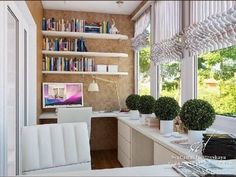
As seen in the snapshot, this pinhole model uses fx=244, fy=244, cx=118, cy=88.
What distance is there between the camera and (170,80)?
10.9ft

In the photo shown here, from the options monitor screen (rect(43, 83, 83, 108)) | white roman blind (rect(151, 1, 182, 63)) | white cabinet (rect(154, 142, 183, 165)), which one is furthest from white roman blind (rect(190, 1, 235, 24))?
monitor screen (rect(43, 83, 83, 108))

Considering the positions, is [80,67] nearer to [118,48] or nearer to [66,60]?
[66,60]

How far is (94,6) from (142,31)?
102cm

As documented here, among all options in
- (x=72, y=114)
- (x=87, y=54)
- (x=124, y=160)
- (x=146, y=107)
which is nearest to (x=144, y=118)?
(x=146, y=107)

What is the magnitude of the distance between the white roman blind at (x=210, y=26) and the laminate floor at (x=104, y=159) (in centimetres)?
217

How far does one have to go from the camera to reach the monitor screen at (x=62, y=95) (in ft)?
14.0

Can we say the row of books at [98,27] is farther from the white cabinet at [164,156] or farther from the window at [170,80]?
the white cabinet at [164,156]

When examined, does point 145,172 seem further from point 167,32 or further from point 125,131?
point 167,32

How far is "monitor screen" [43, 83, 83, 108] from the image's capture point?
426 centimetres

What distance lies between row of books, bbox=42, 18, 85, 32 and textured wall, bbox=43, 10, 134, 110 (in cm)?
22

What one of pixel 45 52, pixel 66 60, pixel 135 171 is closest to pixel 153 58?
pixel 66 60

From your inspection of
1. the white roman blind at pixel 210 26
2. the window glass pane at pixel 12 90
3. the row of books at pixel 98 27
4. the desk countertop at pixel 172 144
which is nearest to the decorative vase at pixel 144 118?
the desk countertop at pixel 172 144

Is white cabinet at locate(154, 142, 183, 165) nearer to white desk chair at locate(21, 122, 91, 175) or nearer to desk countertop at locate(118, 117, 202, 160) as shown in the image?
desk countertop at locate(118, 117, 202, 160)

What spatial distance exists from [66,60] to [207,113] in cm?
311
